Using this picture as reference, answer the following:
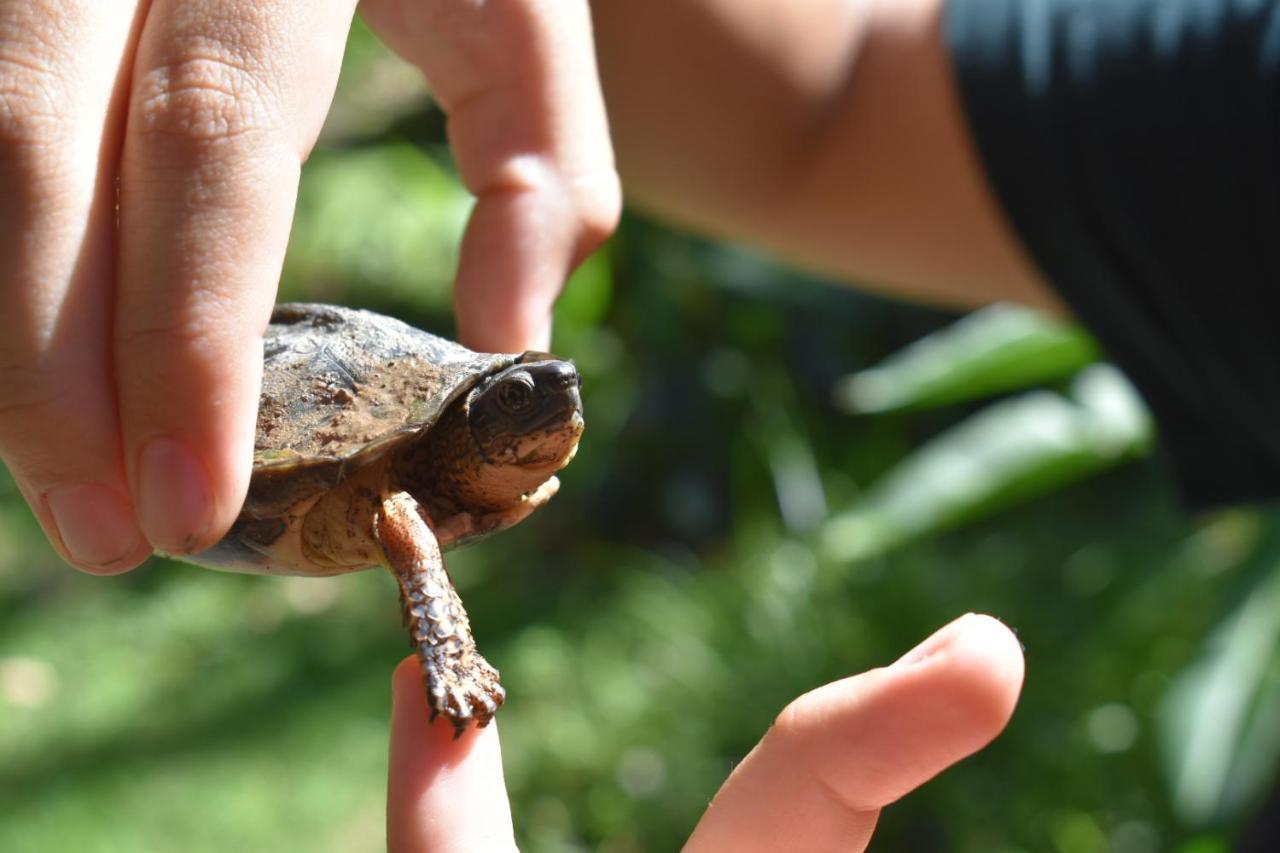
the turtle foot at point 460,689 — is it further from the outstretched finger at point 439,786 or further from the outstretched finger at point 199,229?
the outstretched finger at point 199,229

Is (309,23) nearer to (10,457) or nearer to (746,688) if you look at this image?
(10,457)

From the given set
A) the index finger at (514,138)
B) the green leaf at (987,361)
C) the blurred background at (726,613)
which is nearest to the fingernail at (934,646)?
the index finger at (514,138)

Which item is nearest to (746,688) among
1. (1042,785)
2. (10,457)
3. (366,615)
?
(1042,785)

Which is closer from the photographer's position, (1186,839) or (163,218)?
(163,218)

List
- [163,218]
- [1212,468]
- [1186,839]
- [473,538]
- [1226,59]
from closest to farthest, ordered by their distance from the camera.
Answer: [163,218], [473,538], [1226,59], [1212,468], [1186,839]

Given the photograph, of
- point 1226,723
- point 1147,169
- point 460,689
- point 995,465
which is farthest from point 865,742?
point 995,465

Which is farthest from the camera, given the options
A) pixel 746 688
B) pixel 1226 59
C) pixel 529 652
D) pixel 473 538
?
pixel 529 652
